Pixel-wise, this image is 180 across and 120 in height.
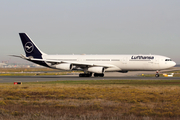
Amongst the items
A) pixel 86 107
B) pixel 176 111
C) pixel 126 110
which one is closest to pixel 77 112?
pixel 86 107

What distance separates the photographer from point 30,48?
184ft

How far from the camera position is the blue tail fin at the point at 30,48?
184 ft

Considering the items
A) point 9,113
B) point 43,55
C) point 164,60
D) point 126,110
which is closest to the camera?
point 9,113

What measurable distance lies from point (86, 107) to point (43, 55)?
42.4 meters

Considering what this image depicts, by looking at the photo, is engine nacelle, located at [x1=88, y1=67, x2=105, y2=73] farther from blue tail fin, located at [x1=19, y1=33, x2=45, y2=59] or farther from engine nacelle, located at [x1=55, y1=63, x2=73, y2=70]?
blue tail fin, located at [x1=19, y1=33, x2=45, y2=59]

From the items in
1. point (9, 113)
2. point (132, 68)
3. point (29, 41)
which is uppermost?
point (29, 41)

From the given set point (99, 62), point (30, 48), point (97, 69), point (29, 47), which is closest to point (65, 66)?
point (97, 69)

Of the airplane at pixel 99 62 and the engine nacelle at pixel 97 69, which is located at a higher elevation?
the airplane at pixel 99 62

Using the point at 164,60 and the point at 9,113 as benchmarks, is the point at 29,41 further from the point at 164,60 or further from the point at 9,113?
the point at 9,113

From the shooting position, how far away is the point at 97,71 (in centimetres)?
4975

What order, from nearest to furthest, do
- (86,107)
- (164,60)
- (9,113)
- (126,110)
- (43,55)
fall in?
(9,113)
(126,110)
(86,107)
(164,60)
(43,55)

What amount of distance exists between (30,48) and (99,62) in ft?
52.3

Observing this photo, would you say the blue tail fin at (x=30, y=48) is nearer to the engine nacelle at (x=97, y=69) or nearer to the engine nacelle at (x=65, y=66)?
the engine nacelle at (x=65, y=66)

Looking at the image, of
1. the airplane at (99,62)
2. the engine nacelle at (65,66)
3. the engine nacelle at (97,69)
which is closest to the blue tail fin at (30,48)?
the airplane at (99,62)
